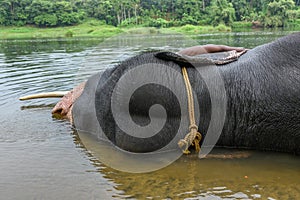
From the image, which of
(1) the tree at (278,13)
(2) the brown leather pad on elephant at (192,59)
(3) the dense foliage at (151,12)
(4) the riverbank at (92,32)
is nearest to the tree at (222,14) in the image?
(3) the dense foliage at (151,12)

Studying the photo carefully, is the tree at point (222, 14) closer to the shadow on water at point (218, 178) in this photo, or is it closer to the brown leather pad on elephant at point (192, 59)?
the brown leather pad on elephant at point (192, 59)

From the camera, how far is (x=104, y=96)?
11.1ft

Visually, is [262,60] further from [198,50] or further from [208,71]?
[198,50]

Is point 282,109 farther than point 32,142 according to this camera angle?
No

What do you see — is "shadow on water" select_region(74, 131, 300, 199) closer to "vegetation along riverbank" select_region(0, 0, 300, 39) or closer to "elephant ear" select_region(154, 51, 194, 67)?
"elephant ear" select_region(154, 51, 194, 67)

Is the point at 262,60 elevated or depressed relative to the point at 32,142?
elevated

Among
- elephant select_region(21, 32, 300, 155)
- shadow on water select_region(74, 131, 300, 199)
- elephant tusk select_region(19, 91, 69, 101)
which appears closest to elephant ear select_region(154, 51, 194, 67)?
elephant select_region(21, 32, 300, 155)

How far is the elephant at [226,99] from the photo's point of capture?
305 cm

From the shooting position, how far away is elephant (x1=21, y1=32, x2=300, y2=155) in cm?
305

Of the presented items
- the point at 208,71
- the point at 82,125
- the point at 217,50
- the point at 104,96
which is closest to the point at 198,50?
the point at 217,50

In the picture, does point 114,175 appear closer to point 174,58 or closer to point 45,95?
point 174,58

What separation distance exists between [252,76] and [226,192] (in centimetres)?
111

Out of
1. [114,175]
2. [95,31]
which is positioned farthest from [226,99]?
[95,31]

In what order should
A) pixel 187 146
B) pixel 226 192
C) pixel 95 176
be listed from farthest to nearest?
pixel 187 146, pixel 95 176, pixel 226 192
